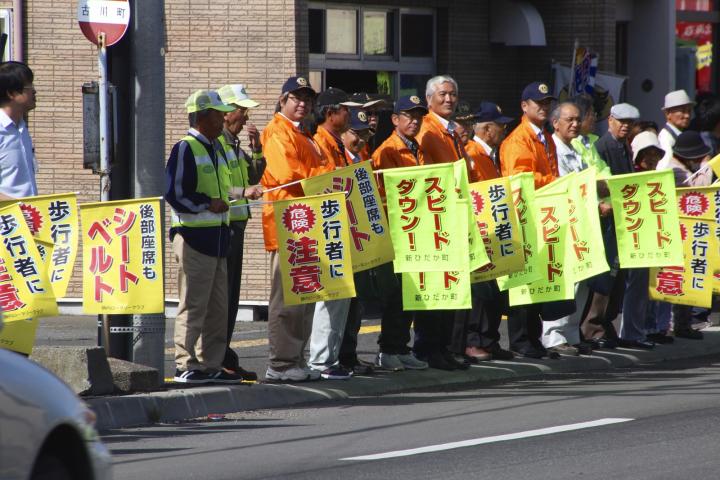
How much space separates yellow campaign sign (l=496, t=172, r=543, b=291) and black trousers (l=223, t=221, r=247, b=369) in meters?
2.22

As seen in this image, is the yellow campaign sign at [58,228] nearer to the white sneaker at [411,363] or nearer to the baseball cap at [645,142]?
the white sneaker at [411,363]

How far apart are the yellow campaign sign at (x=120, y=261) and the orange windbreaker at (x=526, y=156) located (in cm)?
377

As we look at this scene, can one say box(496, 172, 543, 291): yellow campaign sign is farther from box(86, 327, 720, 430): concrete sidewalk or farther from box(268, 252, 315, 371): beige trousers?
box(268, 252, 315, 371): beige trousers

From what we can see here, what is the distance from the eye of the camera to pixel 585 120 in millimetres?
14234

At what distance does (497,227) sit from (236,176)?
222cm

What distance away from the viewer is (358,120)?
12.2 metres

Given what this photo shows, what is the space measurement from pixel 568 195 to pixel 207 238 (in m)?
3.29

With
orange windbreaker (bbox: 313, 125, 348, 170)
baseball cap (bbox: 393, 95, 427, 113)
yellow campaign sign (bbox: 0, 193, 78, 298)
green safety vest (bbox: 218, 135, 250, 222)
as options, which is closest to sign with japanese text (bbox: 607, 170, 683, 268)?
baseball cap (bbox: 393, 95, 427, 113)

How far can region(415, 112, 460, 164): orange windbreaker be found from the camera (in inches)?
491

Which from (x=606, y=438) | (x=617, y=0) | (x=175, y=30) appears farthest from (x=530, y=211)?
(x=617, y=0)

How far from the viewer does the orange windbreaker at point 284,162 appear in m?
11.5

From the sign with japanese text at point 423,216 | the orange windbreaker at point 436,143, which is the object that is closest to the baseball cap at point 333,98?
the sign with japanese text at point 423,216

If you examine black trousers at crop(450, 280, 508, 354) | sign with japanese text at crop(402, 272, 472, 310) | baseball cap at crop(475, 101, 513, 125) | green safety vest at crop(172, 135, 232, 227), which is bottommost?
black trousers at crop(450, 280, 508, 354)

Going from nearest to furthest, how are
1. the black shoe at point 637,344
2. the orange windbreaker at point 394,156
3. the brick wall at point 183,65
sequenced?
the orange windbreaker at point 394,156, the black shoe at point 637,344, the brick wall at point 183,65
